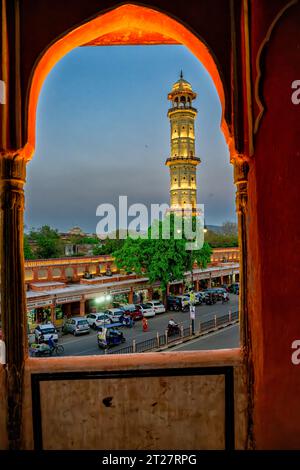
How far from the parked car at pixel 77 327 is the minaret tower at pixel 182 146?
83.9ft

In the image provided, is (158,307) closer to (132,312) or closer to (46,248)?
(132,312)

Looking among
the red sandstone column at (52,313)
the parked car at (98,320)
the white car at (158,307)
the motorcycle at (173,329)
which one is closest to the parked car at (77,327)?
the parked car at (98,320)

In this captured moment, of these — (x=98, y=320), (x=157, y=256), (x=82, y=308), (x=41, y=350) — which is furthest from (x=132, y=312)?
(x=41, y=350)

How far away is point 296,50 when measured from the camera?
7.54 ft

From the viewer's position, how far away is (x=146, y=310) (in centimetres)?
1748

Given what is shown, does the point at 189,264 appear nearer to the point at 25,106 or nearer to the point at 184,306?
the point at 184,306

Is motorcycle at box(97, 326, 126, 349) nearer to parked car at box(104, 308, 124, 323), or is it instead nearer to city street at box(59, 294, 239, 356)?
city street at box(59, 294, 239, 356)

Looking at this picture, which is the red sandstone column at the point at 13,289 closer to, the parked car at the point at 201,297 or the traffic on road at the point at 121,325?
the traffic on road at the point at 121,325

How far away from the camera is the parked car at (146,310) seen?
1738cm

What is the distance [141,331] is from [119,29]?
44.7 feet

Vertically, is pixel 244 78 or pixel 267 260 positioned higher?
pixel 244 78

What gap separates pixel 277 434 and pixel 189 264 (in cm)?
1662

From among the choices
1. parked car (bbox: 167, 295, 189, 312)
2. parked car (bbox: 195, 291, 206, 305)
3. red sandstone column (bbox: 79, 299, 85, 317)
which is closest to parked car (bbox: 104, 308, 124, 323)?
red sandstone column (bbox: 79, 299, 85, 317)
